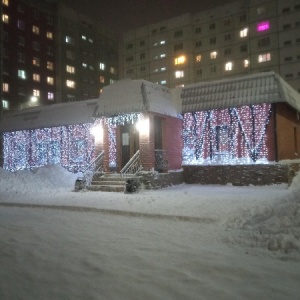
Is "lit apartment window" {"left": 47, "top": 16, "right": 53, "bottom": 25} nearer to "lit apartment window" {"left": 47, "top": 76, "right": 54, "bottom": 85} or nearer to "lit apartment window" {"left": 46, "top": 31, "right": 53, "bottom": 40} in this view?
"lit apartment window" {"left": 46, "top": 31, "right": 53, "bottom": 40}

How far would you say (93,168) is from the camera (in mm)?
18469

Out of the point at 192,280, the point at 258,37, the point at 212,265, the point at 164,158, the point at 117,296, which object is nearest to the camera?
the point at 117,296

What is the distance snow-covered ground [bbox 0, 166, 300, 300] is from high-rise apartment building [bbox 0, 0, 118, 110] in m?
54.8

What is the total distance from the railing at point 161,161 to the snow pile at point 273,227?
33.6 ft

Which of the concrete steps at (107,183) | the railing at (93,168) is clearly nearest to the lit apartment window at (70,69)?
→ the railing at (93,168)

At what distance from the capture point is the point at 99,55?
82188mm

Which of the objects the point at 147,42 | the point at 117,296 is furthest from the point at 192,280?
the point at 147,42

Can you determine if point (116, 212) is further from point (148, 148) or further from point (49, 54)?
point (49, 54)

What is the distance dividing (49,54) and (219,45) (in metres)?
35.6

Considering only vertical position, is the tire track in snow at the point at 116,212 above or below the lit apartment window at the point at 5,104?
below

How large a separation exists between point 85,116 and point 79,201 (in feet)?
39.1

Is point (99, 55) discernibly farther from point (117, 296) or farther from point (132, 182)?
point (117, 296)

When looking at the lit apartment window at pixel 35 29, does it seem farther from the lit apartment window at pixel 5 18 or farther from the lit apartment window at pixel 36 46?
the lit apartment window at pixel 5 18

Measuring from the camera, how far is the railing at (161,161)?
1870cm
